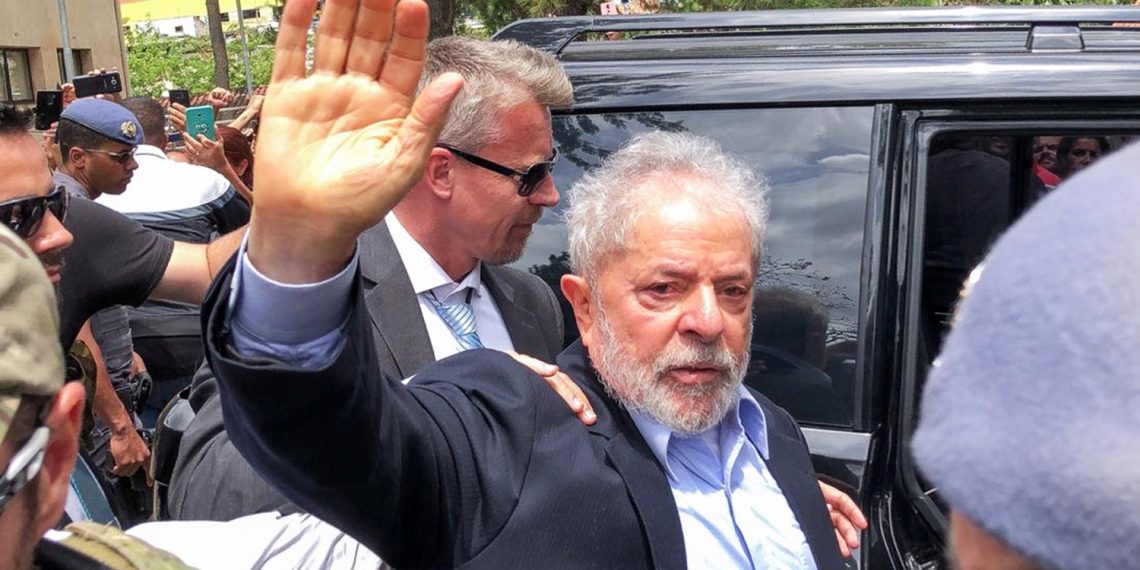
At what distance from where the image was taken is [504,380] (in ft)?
5.66

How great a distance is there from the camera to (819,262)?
239 centimetres

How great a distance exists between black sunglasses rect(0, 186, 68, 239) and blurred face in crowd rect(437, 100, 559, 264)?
34.7 inches

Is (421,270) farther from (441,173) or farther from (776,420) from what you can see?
(776,420)

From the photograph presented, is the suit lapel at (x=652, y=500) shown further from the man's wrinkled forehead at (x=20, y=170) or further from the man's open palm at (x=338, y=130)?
the man's wrinkled forehead at (x=20, y=170)

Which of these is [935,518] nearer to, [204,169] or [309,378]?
[309,378]

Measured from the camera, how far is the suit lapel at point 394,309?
7.30 feet

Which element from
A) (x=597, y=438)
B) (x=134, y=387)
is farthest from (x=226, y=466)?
(x=134, y=387)

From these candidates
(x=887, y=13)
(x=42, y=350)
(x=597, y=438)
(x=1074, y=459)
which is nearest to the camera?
(x=1074, y=459)

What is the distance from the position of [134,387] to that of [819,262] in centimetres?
285

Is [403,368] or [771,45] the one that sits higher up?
[771,45]

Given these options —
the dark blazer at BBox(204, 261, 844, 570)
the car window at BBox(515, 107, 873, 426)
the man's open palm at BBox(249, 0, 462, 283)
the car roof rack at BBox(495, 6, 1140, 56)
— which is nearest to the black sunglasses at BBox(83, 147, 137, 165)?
the car roof rack at BBox(495, 6, 1140, 56)

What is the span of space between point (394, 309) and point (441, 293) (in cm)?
16

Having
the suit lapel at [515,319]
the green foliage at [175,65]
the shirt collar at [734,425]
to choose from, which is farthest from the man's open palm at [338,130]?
the green foliage at [175,65]

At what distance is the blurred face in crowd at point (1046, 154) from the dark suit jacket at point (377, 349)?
54.9 inches
